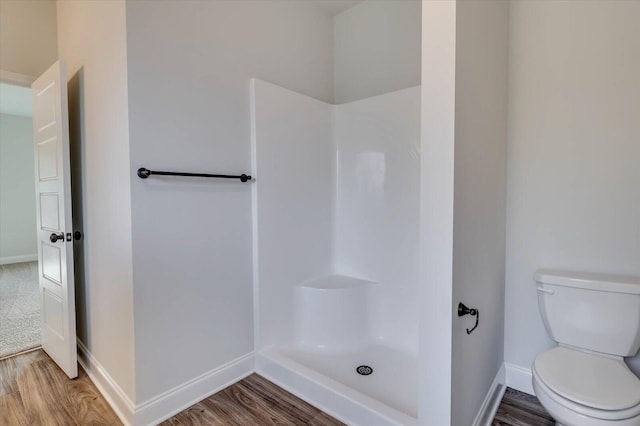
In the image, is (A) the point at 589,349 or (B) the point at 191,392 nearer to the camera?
(A) the point at 589,349

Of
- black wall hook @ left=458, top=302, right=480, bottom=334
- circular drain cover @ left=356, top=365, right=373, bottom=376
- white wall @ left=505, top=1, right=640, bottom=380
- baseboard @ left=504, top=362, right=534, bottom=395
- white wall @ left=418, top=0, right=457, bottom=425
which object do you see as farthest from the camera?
circular drain cover @ left=356, top=365, right=373, bottom=376

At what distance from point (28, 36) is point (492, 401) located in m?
3.79

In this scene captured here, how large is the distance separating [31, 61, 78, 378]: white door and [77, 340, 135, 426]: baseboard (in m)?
0.10

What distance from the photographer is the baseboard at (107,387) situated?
1.61 m

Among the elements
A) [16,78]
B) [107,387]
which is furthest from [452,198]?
[16,78]

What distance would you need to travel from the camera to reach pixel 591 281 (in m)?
1.55

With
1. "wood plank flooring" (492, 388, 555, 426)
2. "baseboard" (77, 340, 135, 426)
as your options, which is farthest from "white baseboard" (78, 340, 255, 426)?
"wood plank flooring" (492, 388, 555, 426)

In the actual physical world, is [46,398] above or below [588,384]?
below

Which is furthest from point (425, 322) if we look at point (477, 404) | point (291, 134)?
point (291, 134)

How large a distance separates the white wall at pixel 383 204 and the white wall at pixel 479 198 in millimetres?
518

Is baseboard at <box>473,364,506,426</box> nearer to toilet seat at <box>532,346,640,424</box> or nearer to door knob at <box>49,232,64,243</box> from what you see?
toilet seat at <box>532,346,640,424</box>

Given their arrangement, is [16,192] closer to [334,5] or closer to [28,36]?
[28,36]

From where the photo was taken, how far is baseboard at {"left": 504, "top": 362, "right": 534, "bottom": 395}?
189 cm

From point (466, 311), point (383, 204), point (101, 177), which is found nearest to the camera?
point (466, 311)
